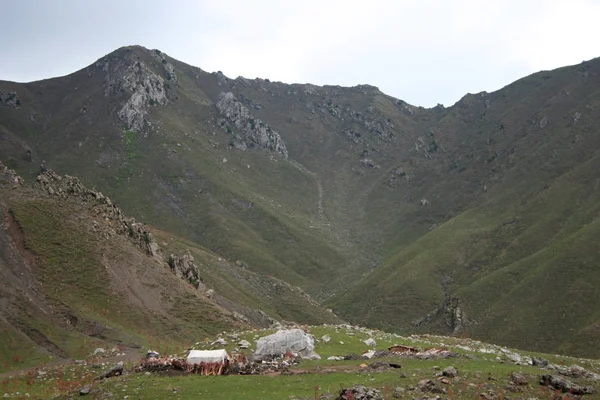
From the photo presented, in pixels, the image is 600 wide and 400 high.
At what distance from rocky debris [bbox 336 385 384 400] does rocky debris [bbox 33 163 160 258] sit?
55144 millimetres

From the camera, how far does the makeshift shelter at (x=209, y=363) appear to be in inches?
1187

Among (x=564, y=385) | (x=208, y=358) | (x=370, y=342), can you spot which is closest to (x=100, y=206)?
(x=370, y=342)

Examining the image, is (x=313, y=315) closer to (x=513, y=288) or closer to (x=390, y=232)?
(x=513, y=288)

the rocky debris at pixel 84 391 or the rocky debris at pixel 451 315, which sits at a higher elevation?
the rocky debris at pixel 84 391

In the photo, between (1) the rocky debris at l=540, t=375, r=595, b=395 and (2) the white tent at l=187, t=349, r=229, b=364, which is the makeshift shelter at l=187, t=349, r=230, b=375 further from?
(1) the rocky debris at l=540, t=375, r=595, b=395

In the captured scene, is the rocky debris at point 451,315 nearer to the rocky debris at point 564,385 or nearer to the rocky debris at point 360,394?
the rocky debris at point 564,385

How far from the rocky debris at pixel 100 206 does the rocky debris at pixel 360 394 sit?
5514 centimetres

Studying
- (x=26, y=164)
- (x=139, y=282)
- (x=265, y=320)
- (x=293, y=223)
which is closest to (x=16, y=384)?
(x=139, y=282)

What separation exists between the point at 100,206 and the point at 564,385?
6971 cm

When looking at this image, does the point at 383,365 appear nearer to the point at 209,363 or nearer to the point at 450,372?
the point at 450,372

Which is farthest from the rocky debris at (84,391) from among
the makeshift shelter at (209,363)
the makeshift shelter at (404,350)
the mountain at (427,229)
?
the mountain at (427,229)

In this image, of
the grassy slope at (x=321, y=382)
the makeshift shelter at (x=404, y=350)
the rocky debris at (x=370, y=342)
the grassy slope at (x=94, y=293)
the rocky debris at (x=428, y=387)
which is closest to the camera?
the rocky debris at (x=428, y=387)

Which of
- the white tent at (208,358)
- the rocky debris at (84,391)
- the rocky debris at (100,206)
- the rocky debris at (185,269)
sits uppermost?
the rocky debris at (100,206)

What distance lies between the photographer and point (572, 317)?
266 feet
